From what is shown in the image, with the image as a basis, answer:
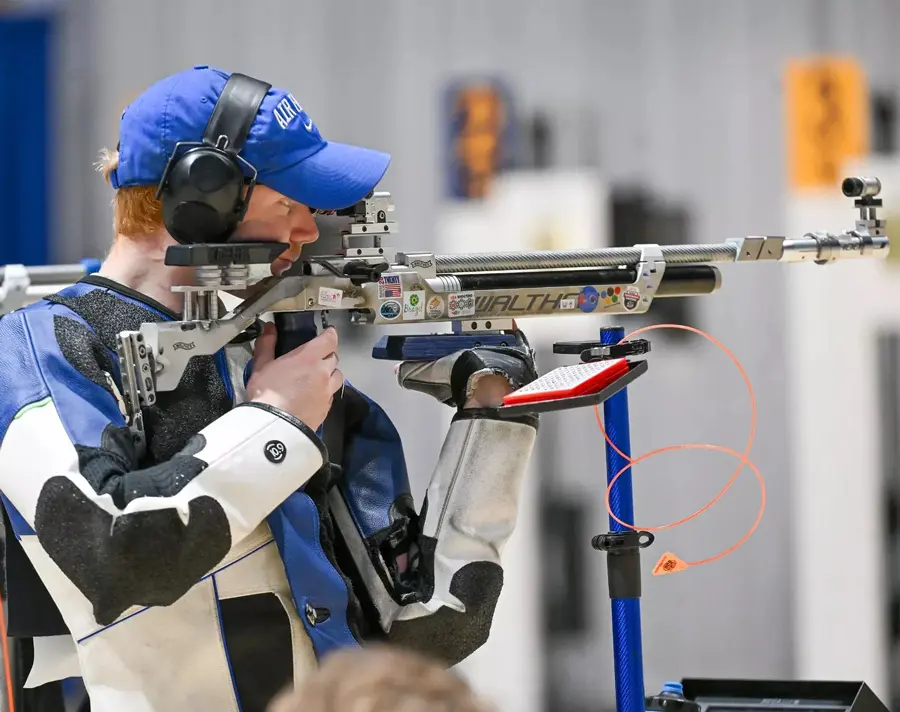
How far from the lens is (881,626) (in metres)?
2.90

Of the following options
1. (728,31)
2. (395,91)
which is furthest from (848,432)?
(395,91)

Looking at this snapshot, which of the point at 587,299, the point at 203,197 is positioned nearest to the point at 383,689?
the point at 203,197

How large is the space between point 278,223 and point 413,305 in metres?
0.19

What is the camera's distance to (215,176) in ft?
3.85

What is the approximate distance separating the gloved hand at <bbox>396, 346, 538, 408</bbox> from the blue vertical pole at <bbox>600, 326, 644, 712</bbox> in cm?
10

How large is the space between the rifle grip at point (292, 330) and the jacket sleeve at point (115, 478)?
0.12 metres

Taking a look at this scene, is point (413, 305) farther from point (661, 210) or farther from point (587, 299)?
point (661, 210)

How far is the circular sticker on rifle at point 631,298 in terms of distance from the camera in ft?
4.86

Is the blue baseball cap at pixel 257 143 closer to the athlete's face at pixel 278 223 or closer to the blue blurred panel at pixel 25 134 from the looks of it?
the athlete's face at pixel 278 223

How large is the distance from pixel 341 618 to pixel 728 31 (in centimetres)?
216

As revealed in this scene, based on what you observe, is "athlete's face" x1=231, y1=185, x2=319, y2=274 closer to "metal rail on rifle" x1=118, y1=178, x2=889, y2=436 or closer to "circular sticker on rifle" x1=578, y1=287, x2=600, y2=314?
"metal rail on rifle" x1=118, y1=178, x2=889, y2=436

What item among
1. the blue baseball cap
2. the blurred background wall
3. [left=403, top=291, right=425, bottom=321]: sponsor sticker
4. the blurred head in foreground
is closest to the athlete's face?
the blue baseball cap

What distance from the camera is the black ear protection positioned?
46.2 inches

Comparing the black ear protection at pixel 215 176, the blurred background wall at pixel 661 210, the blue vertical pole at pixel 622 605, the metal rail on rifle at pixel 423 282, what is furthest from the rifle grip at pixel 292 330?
the blurred background wall at pixel 661 210
